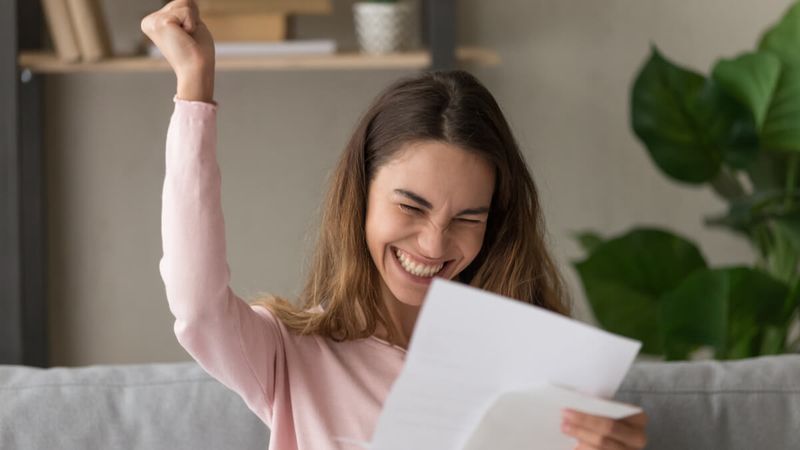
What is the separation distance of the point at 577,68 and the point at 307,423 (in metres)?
1.39

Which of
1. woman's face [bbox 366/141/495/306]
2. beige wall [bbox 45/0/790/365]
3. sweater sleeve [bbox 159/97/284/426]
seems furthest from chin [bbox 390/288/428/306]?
beige wall [bbox 45/0/790/365]

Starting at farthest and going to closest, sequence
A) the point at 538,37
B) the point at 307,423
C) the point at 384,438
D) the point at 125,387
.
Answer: the point at 538,37, the point at 125,387, the point at 307,423, the point at 384,438

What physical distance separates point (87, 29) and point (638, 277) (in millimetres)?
1130

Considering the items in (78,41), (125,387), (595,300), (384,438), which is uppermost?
(78,41)

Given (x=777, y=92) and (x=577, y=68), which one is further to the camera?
(x=577, y=68)

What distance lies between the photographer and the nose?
1.14m

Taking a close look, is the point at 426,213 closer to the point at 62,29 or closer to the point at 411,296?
Answer: the point at 411,296

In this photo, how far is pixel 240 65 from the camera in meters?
2.01

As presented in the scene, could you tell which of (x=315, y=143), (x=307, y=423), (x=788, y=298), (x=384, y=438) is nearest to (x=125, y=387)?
(x=307, y=423)

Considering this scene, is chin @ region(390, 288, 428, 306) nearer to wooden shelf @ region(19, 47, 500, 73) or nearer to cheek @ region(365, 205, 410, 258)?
cheek @ region(365, 205, 410, 258)

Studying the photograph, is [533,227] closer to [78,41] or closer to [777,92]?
[777,92]

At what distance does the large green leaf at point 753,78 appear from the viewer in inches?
76.2

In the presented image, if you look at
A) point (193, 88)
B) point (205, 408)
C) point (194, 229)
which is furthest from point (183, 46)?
point (205, 408)

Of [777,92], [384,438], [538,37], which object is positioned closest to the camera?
[384,438]
